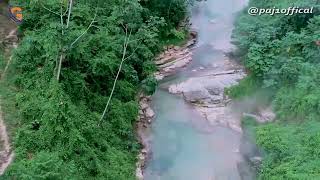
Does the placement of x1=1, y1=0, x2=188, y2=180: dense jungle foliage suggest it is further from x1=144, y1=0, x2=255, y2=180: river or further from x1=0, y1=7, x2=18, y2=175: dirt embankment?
x1=144, y1=0, x2=255, y2=180: river

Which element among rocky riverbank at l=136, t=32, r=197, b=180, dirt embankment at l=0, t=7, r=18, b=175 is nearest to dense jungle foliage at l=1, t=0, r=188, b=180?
dirt embankment at l=0, t=7, r=18, b=175

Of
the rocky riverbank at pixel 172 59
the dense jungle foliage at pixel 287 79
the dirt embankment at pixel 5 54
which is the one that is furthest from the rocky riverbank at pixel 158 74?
the dirt embankment at pixel 5 54

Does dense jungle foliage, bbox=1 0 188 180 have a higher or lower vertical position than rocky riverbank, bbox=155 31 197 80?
higher

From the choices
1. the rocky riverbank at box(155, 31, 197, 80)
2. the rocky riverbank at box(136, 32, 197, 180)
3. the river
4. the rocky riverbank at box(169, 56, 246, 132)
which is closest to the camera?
the river

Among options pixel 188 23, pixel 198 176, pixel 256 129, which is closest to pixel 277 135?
pixel 256 129

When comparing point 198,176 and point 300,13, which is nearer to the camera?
point 198,176

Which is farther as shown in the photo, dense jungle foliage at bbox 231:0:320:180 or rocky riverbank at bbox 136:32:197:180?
rocky riverbank at bbox 136:32:197:180

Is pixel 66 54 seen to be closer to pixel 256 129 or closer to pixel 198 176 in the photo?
pixel 198 176

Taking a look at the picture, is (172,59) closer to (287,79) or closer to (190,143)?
(190,143)
